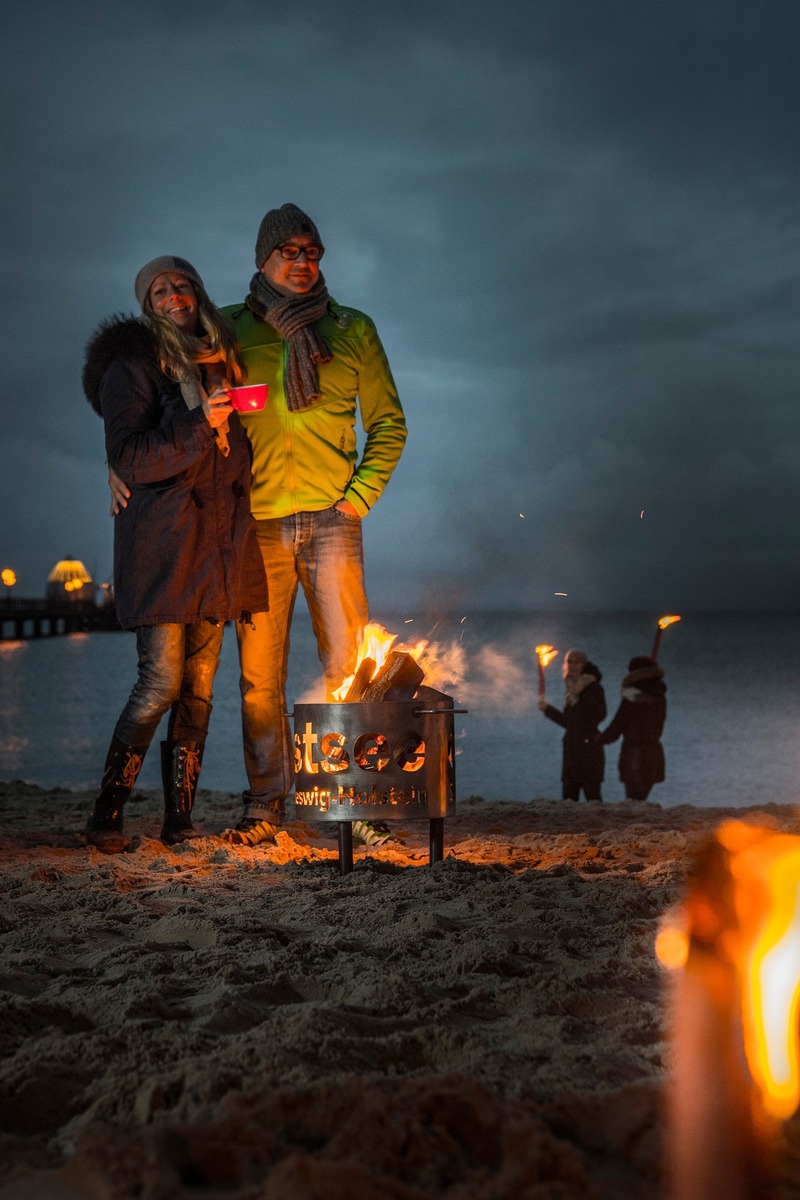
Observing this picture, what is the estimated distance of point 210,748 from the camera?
693 inches

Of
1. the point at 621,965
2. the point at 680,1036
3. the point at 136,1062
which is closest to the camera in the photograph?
the point at 136,1062

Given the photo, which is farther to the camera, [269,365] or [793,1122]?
[269,365]

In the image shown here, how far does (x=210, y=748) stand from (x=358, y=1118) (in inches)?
653

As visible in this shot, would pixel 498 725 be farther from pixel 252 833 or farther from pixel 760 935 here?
pixel 760 935

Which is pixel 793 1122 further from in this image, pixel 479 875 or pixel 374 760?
pixel 374 760

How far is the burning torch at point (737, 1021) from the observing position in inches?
56.1

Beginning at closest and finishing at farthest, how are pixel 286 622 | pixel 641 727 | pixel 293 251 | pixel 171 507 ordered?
1. pixel 171 507
2. pixel 293 251
3. pixel 286 622
4. pixel 641 727

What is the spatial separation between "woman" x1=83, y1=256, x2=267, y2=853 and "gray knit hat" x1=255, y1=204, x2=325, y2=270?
1.08 ft

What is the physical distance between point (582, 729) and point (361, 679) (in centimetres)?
451

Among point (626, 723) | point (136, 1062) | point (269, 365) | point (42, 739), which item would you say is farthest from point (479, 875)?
point (42, 739)

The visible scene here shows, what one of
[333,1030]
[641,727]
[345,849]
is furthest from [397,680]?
[641,727]

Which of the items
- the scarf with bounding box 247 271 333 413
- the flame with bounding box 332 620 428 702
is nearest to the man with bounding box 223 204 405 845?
the scarf with bounding box 247 271 333 413

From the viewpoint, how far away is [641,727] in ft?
25.5

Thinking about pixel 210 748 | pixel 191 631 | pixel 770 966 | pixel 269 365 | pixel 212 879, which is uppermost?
pixel 269 365
